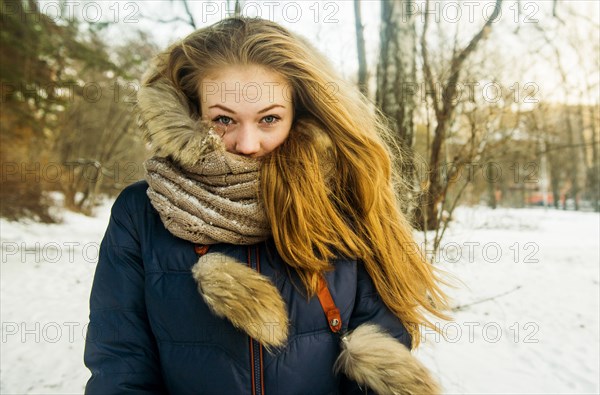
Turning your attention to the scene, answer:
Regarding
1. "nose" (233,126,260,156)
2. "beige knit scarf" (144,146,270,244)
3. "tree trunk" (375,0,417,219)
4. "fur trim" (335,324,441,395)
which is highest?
"tree trunk" (375,0,417,219)

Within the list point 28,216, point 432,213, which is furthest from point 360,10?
point 28,216

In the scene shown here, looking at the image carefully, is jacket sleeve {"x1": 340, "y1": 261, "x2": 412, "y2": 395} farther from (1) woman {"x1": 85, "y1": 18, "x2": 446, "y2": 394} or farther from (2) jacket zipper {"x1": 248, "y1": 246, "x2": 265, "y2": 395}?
(2) jacket zipper {"x1": 248, "y1": 246, "x2": 265, "y2": 395}

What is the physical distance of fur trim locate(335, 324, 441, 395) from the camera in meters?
1.35

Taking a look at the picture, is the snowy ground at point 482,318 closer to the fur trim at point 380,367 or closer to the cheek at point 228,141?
the fur trim at point 380,367

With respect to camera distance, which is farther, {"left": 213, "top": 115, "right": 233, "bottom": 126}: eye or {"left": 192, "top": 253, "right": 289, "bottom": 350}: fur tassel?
{"left": 213, "top": 115, "right": 233, "bottom": 126}: eye

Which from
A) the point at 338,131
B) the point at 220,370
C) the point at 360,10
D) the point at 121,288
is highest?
the point at 360,10

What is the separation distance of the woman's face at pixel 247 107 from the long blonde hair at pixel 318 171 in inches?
1.5

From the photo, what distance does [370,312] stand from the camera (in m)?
1.50

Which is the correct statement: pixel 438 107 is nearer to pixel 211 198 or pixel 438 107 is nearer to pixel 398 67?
pixel 398 67

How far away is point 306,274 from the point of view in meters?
1.42

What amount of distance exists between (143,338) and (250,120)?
0.82 m

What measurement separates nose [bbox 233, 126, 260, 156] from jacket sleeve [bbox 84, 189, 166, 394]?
1.53ft

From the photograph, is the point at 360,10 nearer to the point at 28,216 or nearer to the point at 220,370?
the point at 220,370

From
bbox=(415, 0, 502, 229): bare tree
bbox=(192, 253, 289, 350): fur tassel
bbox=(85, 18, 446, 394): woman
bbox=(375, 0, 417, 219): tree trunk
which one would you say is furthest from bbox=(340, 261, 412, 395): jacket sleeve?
bbox=(415, 0, 502, 229): bare tree
